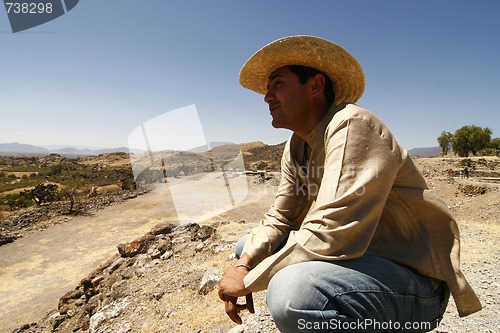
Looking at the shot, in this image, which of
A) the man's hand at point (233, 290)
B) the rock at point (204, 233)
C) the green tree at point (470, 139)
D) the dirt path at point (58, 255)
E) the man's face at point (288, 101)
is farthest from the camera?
the green tree at point (470, 139)

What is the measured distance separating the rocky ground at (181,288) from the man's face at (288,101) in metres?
1.79

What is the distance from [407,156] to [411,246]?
1.39ft

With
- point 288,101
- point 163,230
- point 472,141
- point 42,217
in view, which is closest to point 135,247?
point 163,230

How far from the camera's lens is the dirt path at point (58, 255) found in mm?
7182

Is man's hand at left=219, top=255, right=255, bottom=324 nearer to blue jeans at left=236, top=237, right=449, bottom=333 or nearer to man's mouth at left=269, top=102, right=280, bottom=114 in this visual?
blue jeans at left=236, top=237, right=449, bottom=333

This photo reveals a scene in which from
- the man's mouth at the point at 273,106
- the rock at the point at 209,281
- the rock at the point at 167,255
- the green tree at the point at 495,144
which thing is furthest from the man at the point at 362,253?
the green tree at the point at 495,144

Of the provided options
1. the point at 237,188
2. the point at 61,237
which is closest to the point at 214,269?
the point at 61,237

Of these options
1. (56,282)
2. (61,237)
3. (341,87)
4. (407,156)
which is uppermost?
(341,87)

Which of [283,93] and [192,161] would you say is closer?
[283,93]

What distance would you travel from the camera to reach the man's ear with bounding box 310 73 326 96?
1.71 m

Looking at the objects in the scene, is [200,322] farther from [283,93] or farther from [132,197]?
[132,197]

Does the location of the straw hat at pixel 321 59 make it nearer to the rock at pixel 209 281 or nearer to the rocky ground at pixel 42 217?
the rock at pixel 209 281

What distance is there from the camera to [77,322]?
461 cm

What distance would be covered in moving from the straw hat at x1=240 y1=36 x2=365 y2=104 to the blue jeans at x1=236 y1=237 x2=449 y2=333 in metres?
1.18
